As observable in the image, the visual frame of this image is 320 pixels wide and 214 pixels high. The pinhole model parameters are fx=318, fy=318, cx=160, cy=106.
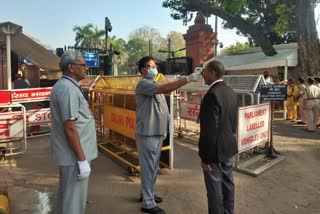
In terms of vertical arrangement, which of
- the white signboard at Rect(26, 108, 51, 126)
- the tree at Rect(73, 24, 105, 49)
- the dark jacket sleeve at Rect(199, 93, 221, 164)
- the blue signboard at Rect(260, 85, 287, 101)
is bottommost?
the white signboard at Rect(26, 108, 51, 126)

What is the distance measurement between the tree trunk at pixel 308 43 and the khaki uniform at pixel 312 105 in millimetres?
4497

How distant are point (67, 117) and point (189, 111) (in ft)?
18.9

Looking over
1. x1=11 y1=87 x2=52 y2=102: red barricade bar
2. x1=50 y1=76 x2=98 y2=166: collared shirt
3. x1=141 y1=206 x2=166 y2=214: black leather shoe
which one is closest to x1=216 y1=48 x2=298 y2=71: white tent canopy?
x1=11 y1=87 x2=52 y2=102: red barricade bar

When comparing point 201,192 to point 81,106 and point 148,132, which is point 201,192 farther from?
point 81,106

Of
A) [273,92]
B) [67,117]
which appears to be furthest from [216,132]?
[273,92]

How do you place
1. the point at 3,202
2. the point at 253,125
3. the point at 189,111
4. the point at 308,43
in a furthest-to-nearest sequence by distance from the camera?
the point at 308,43 → the point at 189,111 → the point at 253,125 → the point at 3,202

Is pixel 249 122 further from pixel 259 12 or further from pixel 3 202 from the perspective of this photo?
pixel 259 12

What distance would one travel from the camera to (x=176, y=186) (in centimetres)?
484

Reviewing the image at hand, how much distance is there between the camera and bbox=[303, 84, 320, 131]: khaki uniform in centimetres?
969

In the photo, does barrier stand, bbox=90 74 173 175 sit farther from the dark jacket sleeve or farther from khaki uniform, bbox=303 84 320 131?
khaki uniform, bbox=303 84 320 131

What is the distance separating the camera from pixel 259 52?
1886 cm

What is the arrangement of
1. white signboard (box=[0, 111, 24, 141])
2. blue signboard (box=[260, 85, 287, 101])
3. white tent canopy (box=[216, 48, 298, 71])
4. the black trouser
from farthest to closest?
white tent canopy (box=[216, 48, 298, 71]), white signboard (box=[0, 111, 24, 141]), blue signboard (box=[260, 85, 287, 101]), the black trouser

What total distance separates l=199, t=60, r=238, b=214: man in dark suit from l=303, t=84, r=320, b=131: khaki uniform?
7302mm

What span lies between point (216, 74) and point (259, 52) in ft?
Answer: 54.7
